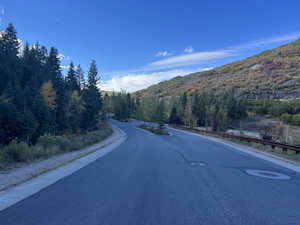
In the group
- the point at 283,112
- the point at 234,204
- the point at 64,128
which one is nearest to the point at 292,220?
the point at 234,204

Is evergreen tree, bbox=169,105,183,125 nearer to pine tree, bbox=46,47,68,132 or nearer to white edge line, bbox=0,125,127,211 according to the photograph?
pine tree, bbox=46,47,68,132

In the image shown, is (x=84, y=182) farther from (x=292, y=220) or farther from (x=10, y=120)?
(x=10, y=120)

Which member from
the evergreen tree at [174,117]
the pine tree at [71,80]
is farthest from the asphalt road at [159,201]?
the evergreen tree at [174,117]

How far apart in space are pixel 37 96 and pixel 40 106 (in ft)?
6.35

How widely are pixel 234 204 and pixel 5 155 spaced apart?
8547 millimetres

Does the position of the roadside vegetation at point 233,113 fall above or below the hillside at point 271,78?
below

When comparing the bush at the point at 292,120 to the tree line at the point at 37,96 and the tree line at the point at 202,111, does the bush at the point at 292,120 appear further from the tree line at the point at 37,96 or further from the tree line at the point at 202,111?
the tree line at the point at 37,96

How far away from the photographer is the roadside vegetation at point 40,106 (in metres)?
12.6

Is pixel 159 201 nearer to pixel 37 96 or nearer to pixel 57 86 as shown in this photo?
pixel 37 96

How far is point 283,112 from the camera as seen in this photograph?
51.8m

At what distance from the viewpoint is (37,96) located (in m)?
28.8

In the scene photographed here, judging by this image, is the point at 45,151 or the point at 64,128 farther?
the point at 64,128

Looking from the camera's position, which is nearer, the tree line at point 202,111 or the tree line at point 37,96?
the tree line at point 37,96

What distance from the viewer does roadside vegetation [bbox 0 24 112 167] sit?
12.6 m
